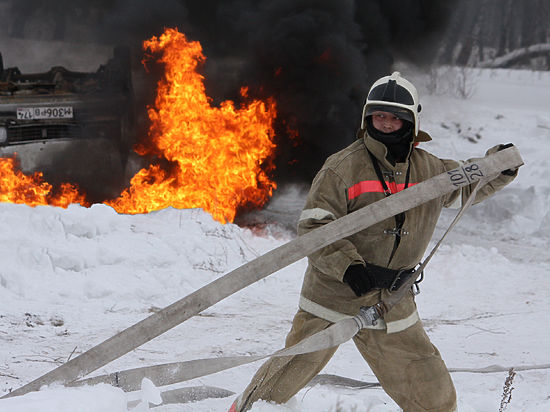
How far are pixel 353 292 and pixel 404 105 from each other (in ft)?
3.03

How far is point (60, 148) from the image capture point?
38.6 feet

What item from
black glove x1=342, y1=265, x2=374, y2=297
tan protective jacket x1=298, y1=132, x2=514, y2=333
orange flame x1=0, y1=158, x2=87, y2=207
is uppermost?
orange flame x1=0, y1=158, x2=87, y2=207

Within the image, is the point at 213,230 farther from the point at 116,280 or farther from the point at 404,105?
the point at 404,105

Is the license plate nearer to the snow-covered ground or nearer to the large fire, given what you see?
the large fire

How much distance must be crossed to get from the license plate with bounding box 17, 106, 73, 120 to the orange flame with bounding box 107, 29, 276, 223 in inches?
51.3

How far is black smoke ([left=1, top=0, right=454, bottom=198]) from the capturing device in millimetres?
10867

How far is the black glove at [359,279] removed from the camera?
2850 mm

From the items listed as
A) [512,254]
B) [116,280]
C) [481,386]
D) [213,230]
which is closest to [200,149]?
[213,230]

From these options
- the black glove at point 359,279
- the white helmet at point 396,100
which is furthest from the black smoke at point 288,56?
the black glove at point 359,279

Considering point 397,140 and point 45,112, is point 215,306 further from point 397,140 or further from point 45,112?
point 45,112

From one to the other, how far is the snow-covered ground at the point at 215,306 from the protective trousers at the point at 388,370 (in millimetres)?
123

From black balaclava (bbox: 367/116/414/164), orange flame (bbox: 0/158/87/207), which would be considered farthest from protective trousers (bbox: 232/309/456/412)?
orange flame (bbox: 0/158/87/207)

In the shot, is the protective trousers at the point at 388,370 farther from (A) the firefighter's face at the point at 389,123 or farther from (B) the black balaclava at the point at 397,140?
(A) the firefighter's face at the point at 389,123

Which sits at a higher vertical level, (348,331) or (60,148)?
(60,148)
